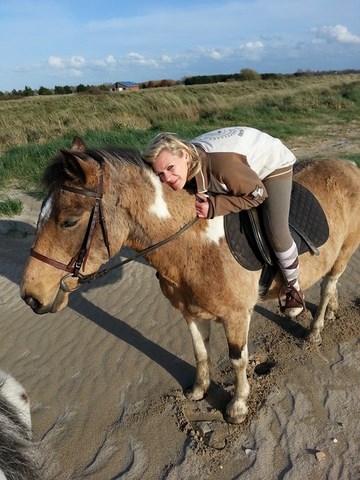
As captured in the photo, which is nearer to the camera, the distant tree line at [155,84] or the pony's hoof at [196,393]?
the pony's hoof at [196,393]

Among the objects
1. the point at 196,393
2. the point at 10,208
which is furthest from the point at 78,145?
the point at 10,208

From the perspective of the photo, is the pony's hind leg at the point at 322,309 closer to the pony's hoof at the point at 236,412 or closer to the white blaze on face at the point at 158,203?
the pony's hoof at the point at 236,412

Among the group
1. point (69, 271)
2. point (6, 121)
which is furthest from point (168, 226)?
point (6, 121)

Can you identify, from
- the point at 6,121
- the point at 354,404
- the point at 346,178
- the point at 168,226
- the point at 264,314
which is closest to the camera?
the point at 168,226

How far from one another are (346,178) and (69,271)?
2.89 m

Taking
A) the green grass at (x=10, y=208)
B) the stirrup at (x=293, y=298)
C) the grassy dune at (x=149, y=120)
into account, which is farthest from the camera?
the grassy dune at (x=149, y=120)

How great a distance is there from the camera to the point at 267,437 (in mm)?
3359

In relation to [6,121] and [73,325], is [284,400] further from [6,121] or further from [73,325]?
[6,121]

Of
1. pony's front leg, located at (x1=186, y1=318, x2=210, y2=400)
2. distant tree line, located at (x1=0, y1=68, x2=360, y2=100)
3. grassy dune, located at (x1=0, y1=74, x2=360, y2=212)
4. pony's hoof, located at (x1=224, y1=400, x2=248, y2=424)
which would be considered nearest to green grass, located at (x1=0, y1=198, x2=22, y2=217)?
grassy dune, located at (x1=0, y1=74, x2=360, y2=212)

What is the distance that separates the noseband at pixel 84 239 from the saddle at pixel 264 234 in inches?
39.8

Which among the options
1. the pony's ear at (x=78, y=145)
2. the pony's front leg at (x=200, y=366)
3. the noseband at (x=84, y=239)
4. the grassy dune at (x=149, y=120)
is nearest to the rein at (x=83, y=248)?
the noseband at (x=84, y=239)

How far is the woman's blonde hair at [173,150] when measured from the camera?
8.24 ft

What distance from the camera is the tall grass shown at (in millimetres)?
12212

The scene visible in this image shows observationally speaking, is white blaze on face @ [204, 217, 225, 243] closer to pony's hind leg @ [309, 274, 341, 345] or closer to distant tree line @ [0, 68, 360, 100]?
pony's hind leg @ [309, 274, 341, 345]
